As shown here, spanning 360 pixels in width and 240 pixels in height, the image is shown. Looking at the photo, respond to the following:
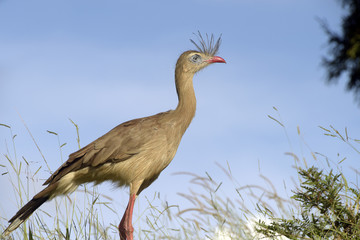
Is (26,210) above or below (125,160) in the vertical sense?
below

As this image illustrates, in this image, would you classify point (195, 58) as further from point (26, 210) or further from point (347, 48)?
point (347, 48)

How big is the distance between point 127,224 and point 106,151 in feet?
2.81

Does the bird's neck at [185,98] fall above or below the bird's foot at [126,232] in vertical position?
above

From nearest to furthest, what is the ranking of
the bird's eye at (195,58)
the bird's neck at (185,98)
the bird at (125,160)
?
the bird at (125,160), the bird's neck at (185,98), the bird's eye at (195,58)

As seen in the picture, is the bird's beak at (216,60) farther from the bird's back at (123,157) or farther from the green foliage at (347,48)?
the green foliage at (347,48)

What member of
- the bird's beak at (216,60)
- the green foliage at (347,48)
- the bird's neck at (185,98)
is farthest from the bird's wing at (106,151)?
the green foliage at (347,48)

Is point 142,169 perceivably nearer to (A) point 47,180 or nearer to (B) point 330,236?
(A) point 47,180

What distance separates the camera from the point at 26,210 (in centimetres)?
468

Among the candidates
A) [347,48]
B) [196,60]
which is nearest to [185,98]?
[196,60]

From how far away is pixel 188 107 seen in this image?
5305 mm

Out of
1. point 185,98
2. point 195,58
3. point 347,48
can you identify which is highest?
point 347,48

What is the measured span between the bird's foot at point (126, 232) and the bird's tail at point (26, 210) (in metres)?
0.89

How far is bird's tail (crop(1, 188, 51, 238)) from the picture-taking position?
4.55m

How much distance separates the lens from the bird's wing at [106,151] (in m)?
4.84
